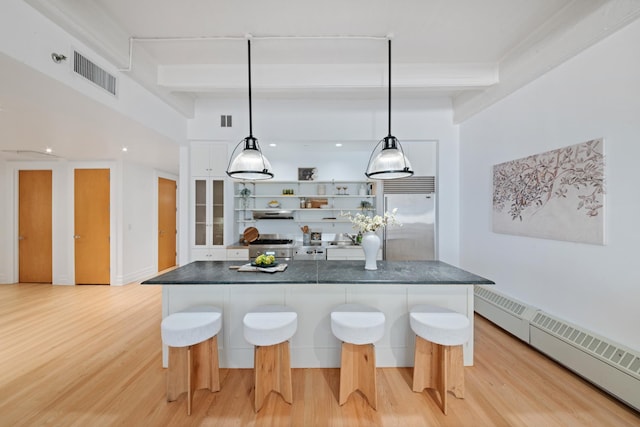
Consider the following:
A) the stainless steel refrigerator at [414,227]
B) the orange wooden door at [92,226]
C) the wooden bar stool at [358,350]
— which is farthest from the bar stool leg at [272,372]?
the orange wooden door at [92,226]

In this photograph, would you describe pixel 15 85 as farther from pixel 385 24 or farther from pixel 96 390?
pixel 385 24

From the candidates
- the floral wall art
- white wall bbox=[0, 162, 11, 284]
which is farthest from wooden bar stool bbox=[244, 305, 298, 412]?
white wall bbox=[0, 162, 11, 284]

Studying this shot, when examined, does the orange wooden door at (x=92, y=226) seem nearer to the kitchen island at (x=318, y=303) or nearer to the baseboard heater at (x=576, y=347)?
the kitchen island at (x=318, y=303)

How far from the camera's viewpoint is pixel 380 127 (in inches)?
154

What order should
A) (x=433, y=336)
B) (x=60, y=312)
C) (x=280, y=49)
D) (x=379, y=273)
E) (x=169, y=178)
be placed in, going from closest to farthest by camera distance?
(x=433, y=336)
(x=379, y=273)
(x=280, y=49)
(x=60, y=312)
(x=169, y=178)

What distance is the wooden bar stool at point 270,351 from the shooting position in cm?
177

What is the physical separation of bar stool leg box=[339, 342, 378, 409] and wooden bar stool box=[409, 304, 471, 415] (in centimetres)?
42

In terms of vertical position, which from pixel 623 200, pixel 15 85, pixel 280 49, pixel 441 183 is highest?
pixel 280 49

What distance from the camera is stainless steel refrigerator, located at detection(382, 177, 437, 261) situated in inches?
157

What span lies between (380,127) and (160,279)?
3479mm

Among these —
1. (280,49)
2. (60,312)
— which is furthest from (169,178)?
(280,49)

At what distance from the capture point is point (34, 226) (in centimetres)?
492

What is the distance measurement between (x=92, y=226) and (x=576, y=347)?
7.32m

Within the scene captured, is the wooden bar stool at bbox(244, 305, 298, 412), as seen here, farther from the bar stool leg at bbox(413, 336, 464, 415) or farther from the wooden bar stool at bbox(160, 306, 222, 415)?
the bar stool leg at bbox(413, 336, 464, 415)
